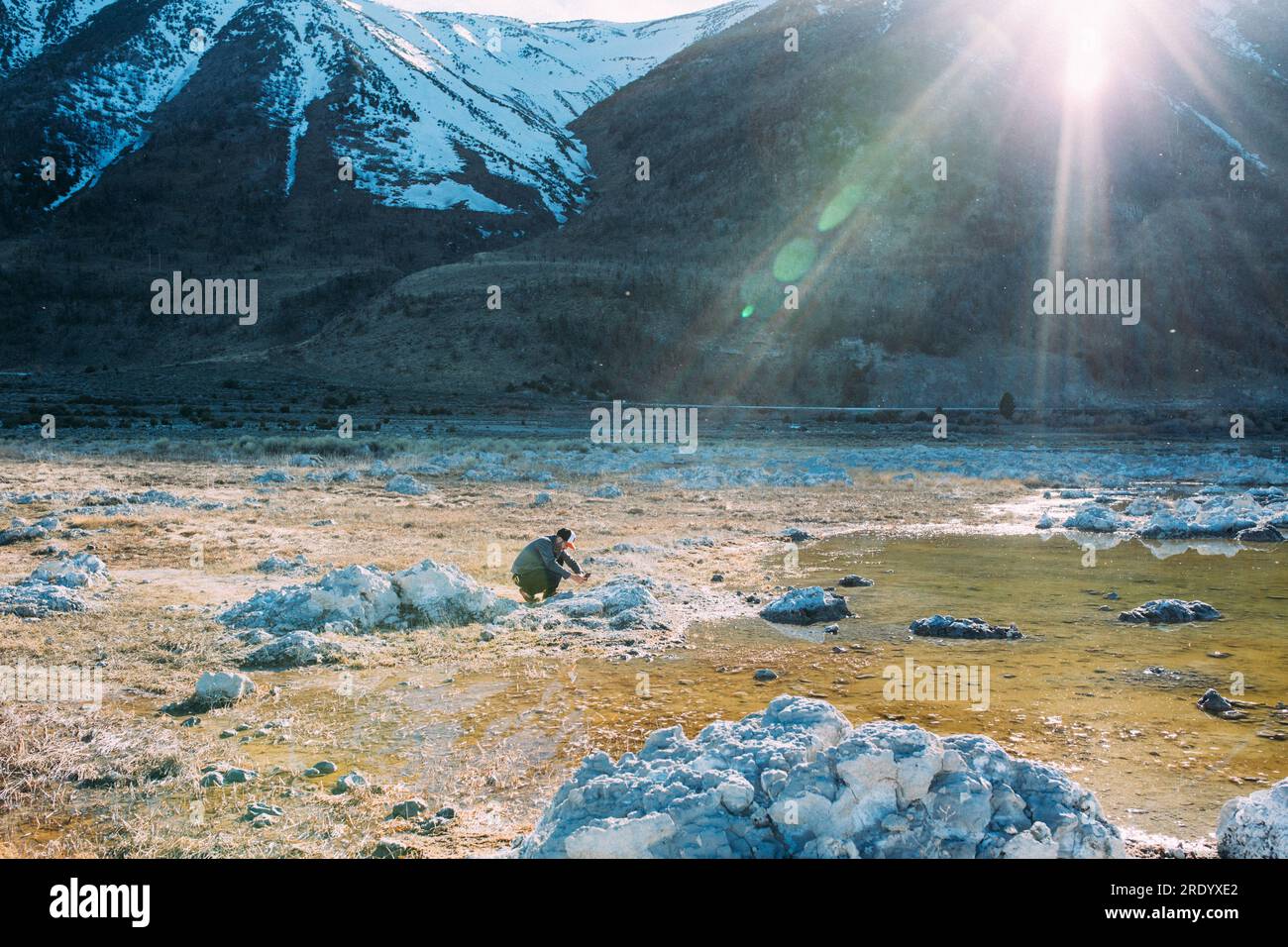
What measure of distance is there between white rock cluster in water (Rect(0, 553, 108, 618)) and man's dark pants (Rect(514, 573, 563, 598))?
522 cm

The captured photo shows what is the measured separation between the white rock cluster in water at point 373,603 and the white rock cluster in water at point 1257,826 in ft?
26.4

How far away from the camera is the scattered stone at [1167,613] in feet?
40.5

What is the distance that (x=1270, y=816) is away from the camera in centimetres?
544

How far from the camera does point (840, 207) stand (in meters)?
105

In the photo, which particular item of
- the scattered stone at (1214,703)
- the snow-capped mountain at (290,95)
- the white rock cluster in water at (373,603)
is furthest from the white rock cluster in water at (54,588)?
the snow-capped mountain at (290,95)

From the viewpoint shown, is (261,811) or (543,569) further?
(543,569)

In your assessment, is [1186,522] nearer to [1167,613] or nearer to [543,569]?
[1167,613]

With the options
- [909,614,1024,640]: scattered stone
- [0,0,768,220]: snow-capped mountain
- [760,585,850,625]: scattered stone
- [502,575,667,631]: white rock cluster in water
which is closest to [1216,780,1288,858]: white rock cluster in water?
[909,614,1024,640]: scattered stone

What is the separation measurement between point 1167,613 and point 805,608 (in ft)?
15.5

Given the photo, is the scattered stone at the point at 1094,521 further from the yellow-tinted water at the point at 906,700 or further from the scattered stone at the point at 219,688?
the scattered stone at the point at 219,688

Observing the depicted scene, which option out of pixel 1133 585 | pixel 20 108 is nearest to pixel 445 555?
pixel 1133 585

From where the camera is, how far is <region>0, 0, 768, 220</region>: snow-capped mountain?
136 metres

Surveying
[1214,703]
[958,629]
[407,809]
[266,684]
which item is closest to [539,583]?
[266,684]

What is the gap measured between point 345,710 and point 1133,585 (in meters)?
11.8
